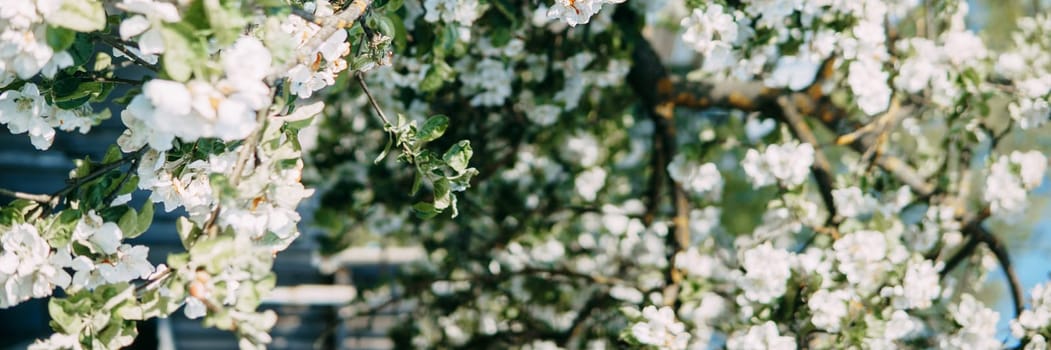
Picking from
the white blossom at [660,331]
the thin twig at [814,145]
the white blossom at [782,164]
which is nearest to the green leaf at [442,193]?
the white blossom at [660,331]

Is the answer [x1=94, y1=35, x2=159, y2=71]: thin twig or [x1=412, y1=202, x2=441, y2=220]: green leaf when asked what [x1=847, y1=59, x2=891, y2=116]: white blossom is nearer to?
[x1=412, y1=202, x2=441, y2=220]: green leaf

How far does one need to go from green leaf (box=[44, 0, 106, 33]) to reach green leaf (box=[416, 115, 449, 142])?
563 millimetres

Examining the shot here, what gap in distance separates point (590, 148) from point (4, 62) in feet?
7.77

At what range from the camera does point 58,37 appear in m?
1.08

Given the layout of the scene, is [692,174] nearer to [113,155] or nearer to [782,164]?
[782,164]

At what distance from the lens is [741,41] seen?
217cm

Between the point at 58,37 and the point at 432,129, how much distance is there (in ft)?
1.96

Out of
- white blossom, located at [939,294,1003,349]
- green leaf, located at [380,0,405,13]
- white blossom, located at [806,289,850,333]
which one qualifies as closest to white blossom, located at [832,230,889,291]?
white blossom, located at [806,289,850,333]

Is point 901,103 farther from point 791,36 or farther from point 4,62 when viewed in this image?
point 4,62

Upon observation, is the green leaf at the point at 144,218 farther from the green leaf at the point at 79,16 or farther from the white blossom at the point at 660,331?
the white blossom at the point at 660,331

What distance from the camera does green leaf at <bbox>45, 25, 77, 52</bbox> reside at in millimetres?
1079

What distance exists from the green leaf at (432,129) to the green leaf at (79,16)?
1.85ft

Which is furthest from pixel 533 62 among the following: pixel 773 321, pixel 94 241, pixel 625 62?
pixel 94 241

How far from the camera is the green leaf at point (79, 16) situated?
1.03 metres
